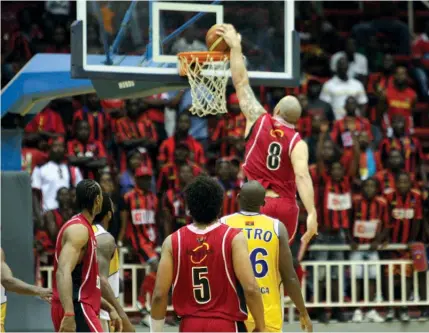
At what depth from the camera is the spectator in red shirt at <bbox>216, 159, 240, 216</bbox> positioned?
50.3 feet

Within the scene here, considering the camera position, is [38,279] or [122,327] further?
[38,279]

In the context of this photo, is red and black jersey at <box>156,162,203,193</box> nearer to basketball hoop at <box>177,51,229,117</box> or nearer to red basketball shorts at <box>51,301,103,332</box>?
basketball hoop at <box>177,51,229,117</box>

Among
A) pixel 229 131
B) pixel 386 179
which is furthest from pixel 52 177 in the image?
pixel 386 179

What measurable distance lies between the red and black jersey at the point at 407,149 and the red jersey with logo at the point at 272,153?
6743 millimetres

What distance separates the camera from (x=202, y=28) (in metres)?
12.1

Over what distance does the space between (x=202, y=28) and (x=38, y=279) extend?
4.06 metres

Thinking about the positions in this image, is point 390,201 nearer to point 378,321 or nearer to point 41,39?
point 378,321

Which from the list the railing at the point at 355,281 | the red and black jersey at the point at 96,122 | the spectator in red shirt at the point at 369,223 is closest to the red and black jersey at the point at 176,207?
the railing at the point at 355,281

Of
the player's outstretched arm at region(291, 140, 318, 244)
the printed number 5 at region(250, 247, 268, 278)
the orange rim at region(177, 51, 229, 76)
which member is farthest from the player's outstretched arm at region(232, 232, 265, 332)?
the orange rim at region(177, 51, 229, 76)

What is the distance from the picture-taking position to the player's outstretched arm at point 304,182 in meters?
10.0

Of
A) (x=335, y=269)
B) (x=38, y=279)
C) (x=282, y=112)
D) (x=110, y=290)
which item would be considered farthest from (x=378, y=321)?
(x=110, y=290)

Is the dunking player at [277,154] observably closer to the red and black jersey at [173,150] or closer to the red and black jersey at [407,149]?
the red and black jersey at [173,150]

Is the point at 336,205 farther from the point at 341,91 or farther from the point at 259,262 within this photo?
the point at 259,262

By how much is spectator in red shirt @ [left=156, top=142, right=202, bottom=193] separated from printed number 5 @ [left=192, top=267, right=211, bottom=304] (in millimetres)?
8164
